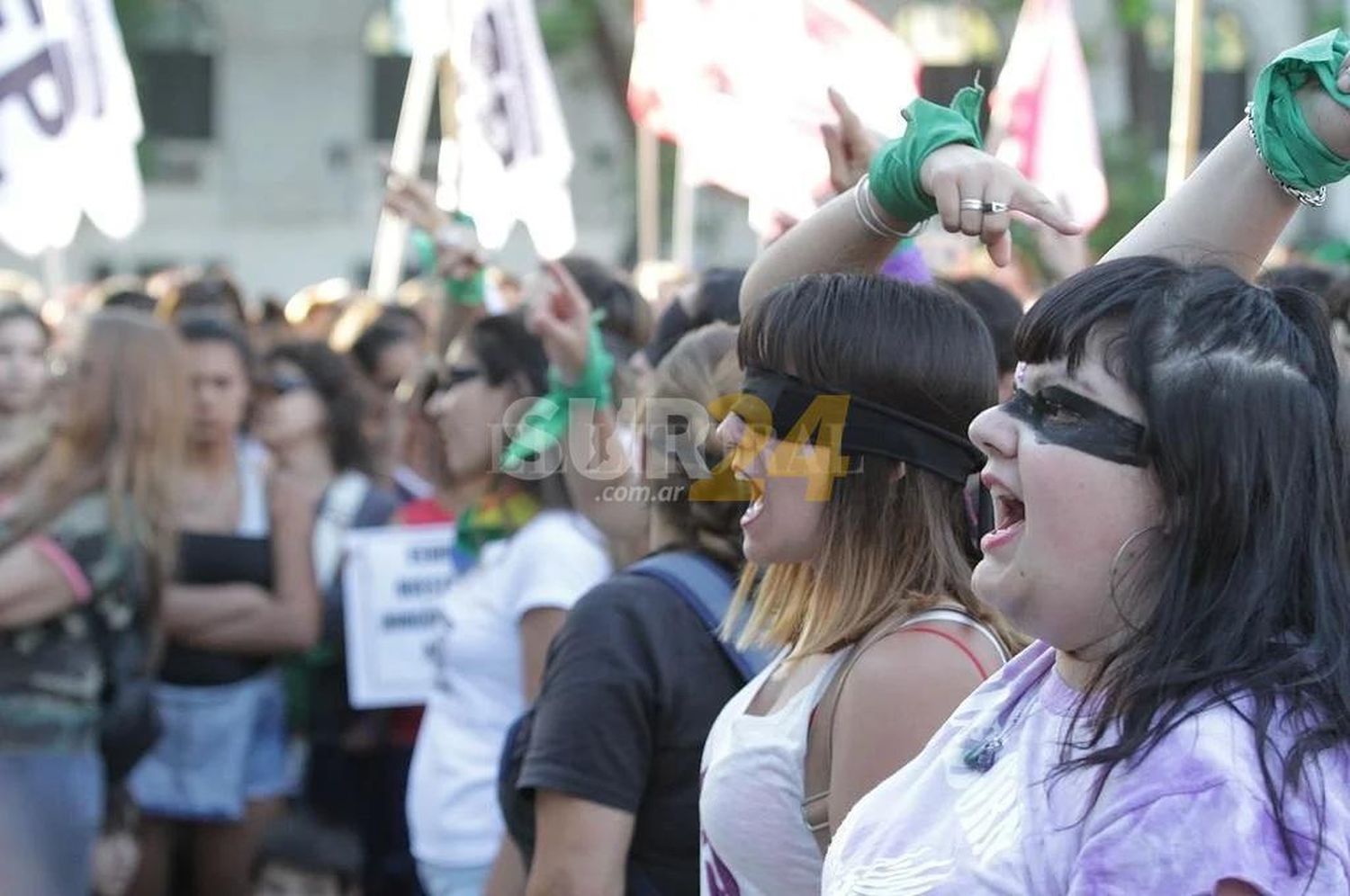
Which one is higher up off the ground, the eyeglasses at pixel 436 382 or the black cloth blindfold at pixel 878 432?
the black cloth blindfold at pixel 878 432

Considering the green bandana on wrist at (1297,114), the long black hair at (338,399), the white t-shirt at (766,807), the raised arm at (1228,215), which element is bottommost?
the long black hair at (338,399)

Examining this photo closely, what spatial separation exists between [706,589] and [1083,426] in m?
1.38

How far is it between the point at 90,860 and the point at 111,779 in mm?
267

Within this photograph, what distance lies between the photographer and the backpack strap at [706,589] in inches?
122

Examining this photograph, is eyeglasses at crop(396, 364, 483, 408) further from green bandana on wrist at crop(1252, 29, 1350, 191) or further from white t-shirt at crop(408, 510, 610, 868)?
green bandana on wrist at crop(1252, 29, 1350, 191)

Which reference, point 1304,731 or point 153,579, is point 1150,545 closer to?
point 1304,731

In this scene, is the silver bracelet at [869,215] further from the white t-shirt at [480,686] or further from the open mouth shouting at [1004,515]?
the white t-shirt at [480,686]

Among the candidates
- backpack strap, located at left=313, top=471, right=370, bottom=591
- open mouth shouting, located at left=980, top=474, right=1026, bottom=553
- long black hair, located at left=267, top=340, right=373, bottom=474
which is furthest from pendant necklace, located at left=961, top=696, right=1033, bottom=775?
long black hair, located at left=267, top=340, right=373, bottom=474

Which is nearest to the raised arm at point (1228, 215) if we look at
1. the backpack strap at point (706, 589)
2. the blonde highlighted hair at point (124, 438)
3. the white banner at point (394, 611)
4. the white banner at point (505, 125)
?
the backpack strap at point (706, 589)

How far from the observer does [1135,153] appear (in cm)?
2411

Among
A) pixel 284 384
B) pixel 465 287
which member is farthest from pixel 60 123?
pixel 465 287

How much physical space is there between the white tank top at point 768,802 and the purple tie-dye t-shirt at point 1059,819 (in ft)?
1.55

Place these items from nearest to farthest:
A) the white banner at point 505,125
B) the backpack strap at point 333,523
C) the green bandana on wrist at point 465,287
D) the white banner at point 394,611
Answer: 1. the green bandana on wrist at point 465,287
2. the white banner at point 394,611
3. the backpack strap at point 333,523
4. the white banner at point 505,125

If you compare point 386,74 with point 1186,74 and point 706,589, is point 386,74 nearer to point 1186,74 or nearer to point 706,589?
point 1186,74
